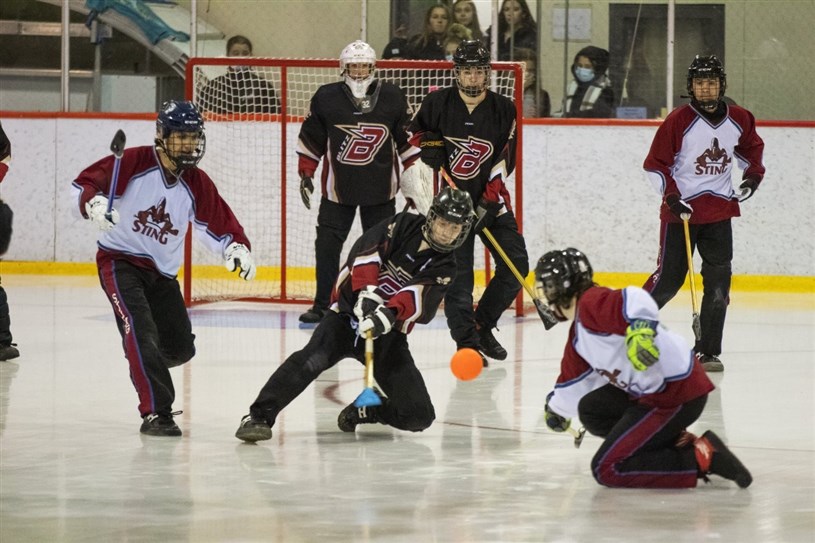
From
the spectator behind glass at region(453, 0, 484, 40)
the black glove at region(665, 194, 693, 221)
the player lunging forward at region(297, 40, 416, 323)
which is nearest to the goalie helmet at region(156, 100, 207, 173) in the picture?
the black glove at region(665, 194, 693, 221)

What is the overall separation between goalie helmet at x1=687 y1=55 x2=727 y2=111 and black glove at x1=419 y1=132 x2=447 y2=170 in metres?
1.18

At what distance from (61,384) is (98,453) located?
149cm

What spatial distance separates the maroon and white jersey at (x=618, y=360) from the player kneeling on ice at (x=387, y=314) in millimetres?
735

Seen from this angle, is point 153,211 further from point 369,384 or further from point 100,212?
point 369,384

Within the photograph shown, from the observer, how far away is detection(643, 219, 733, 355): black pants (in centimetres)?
693

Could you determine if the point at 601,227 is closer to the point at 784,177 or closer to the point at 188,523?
the point at 784,177

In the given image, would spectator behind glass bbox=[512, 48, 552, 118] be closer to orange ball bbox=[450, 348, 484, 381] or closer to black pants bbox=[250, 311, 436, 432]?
black pants bbox=[250, 311, 436, 432]

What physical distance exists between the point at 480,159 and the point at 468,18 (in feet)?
10.8

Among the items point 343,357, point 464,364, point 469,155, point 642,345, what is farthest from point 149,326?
point 469,155

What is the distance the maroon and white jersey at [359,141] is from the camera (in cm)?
834

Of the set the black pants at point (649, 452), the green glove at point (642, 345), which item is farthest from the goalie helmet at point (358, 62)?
the green glove at point (642, 345)

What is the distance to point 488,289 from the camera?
7.40 m

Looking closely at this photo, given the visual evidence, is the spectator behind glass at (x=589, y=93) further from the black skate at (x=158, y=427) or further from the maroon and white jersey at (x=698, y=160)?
the black skate at (x=158, y=427)

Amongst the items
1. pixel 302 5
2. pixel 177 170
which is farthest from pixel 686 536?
pixel 302 5
